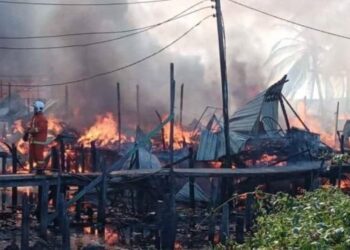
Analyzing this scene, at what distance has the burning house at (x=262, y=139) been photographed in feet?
64.5

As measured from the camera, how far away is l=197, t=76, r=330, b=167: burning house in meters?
19.7

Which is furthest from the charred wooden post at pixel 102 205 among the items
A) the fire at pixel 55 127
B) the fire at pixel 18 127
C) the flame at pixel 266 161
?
the fire at pixel 18 127

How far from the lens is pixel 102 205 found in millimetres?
15547

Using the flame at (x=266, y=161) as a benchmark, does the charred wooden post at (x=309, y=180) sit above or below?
below

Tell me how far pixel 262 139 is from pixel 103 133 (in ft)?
34.6

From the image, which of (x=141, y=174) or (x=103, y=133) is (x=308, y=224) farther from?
(x=103, y=133)

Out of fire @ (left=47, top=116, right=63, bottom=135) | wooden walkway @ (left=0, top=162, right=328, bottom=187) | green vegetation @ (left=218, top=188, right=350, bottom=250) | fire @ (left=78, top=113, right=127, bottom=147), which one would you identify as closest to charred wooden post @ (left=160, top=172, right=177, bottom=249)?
wooden walkway @ (left=0, top=162, right=328, bottom=187)

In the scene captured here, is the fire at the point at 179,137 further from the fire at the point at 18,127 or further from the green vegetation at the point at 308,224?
the green vegetation at the point at 308,224

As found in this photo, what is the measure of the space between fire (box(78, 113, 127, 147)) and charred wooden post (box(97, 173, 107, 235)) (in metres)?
10.00

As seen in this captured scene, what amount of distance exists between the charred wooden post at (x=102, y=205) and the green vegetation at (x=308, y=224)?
31.5 ft

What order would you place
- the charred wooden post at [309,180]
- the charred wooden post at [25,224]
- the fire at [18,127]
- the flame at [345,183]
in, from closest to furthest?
the charred wooden post at [25,224]
the charred wooden post at [309,180]
the flame at [345,183]
the fire at [18,127]

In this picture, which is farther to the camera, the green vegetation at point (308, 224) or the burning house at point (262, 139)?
the burning house at point (262, 139)

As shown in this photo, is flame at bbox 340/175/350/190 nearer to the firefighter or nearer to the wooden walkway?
the wooden walkway

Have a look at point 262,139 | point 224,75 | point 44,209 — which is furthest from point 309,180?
point 44,209
